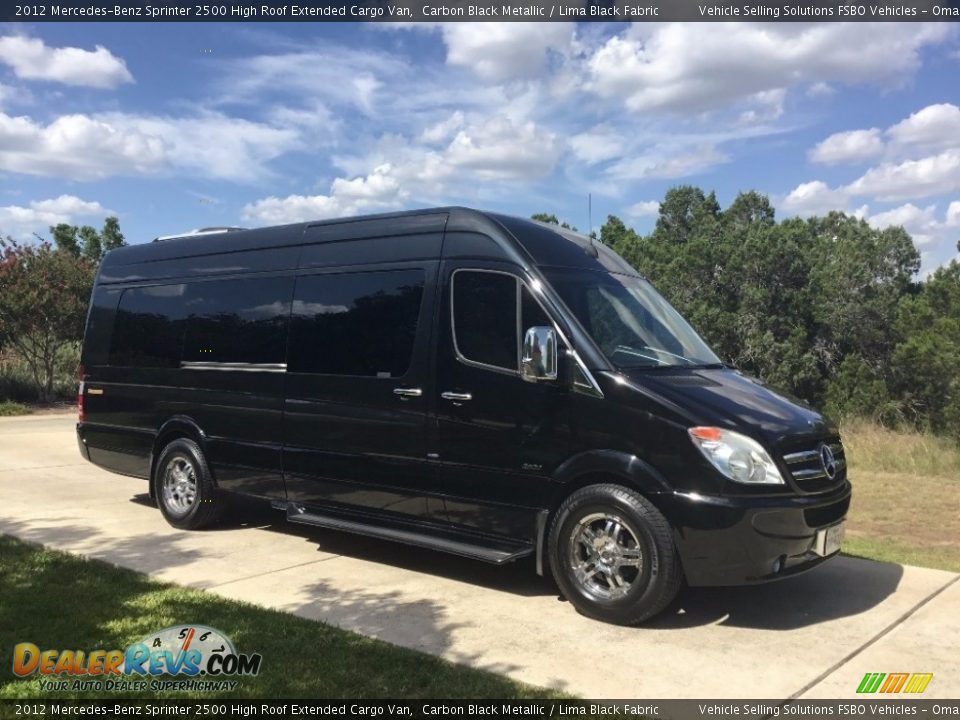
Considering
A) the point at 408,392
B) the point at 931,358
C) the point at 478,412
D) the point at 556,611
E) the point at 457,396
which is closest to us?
the point at 556,611

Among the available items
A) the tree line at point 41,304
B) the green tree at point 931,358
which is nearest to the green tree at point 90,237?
the tree line at point 41,304

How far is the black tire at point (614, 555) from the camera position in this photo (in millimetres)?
4805

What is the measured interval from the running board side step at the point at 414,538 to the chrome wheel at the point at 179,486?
4.47ft

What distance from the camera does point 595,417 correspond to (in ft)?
16.6

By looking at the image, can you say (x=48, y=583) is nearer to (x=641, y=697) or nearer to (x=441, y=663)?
(x=441, y=663)

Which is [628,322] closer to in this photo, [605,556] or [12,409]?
[605,556]

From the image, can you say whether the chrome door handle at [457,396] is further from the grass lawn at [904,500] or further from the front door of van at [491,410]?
the grass lawn at [904,500]

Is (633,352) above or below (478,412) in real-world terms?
above

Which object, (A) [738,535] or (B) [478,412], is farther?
(B) [478,412]

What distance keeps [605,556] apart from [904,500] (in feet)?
23.2

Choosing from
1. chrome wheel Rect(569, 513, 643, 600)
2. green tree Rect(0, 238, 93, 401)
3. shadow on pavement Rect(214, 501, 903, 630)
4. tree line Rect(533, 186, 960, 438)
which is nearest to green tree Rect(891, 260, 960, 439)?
tree line Rect(533, 186, 960, 438)

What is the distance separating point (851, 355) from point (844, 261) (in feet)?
28.2

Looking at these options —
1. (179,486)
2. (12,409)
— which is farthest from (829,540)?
(12,409)

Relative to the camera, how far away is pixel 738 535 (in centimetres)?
466
